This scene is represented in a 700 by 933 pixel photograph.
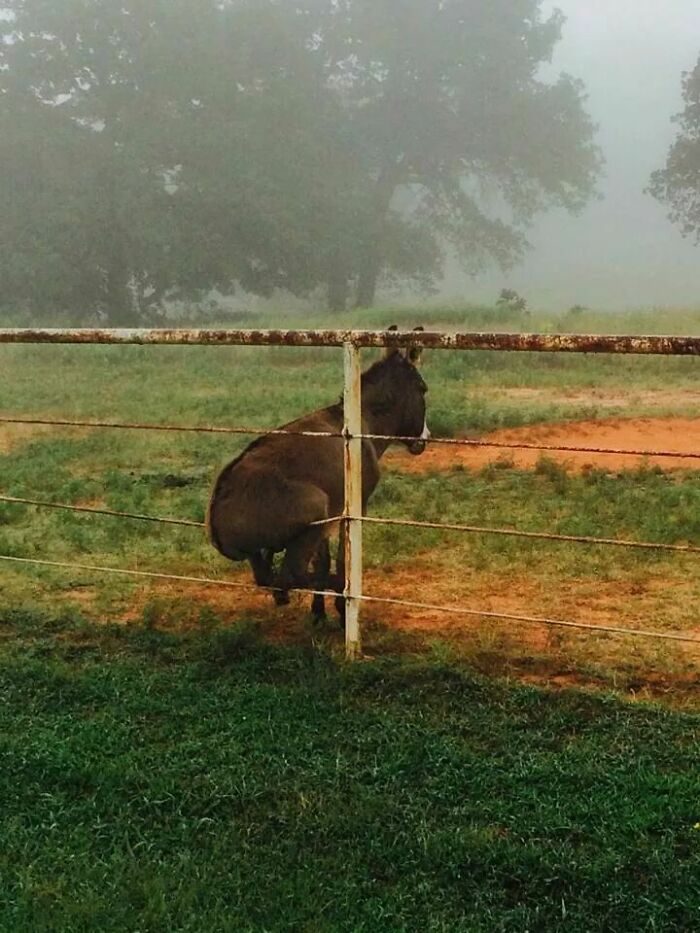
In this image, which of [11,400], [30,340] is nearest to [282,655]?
[30,340]

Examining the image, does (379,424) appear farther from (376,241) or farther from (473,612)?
(376,241)

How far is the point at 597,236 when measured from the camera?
64812 millimetres

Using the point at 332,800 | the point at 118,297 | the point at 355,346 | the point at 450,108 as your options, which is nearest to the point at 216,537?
the point at 355,346

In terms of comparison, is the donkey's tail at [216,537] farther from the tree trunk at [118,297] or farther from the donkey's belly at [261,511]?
the tree trunk at [118,297]

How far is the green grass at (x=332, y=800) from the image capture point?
2748 millimetres

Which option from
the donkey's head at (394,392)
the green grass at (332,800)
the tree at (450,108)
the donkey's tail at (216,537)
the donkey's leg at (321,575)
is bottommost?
the green grass at (332,800)

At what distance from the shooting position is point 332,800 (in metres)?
3.25

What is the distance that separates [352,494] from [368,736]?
1128 millimetres

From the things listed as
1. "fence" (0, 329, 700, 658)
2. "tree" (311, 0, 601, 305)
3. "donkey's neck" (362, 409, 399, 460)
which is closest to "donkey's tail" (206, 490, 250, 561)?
"fence" (0, 329, 700, 658)

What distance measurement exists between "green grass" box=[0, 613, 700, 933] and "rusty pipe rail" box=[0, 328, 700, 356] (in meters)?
1.42

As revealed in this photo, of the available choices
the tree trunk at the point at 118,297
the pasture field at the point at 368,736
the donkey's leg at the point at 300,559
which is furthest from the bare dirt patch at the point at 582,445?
the tree trunk at the point at 118,297

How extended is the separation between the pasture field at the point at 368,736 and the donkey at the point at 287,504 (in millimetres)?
300

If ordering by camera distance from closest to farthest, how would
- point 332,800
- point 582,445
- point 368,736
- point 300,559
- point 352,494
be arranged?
point 332,800, point 368,736, point 352,494, point 300,559, point 582,445

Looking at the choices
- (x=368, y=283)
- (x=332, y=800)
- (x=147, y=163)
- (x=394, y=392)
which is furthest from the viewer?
(x=368, y=283)
